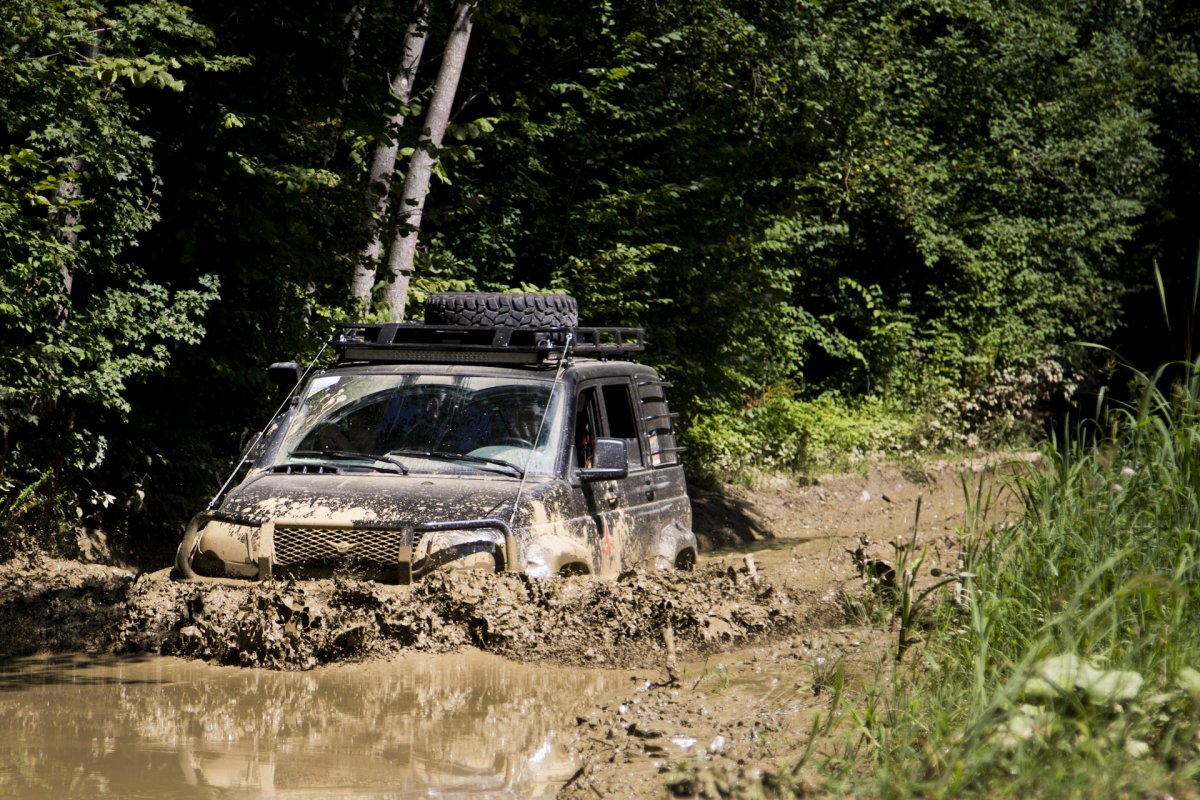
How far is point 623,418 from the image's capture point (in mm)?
8305

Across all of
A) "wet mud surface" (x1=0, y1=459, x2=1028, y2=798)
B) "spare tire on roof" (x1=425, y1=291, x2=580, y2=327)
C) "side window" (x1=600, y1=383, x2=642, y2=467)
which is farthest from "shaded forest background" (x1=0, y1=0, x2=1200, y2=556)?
"side window" (x1=600, y1=383, x2=642, y2=467)

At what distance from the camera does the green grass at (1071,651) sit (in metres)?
3.47

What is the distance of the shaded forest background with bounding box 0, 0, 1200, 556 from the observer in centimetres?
966

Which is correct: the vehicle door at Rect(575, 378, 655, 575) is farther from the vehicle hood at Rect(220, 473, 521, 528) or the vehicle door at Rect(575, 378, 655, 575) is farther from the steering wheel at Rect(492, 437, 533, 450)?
the vehicle hood at Rect(220, 473, 521, 528)

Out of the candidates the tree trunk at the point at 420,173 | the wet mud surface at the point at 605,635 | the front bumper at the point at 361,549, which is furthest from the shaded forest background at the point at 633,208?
the front bumper at the point at 361,549

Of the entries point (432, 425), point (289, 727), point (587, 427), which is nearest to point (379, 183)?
point (587, 427)

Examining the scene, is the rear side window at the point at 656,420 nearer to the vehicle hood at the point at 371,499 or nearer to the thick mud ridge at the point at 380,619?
the thick mud ridge at the point at 380,619

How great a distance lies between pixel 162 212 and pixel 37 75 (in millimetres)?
2009

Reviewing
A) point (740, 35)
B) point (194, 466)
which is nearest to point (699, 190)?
point (740, 35)

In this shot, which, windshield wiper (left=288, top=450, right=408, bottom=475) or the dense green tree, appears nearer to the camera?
windshield wiper (left=288, top=450, right=408, bottom=475)

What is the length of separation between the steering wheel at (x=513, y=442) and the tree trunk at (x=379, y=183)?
4258mm

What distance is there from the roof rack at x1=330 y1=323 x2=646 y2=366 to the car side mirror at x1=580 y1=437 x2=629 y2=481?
609 mm

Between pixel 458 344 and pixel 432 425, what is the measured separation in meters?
0.56

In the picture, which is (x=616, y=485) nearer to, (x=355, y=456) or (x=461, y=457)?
(x=461, y=457)
